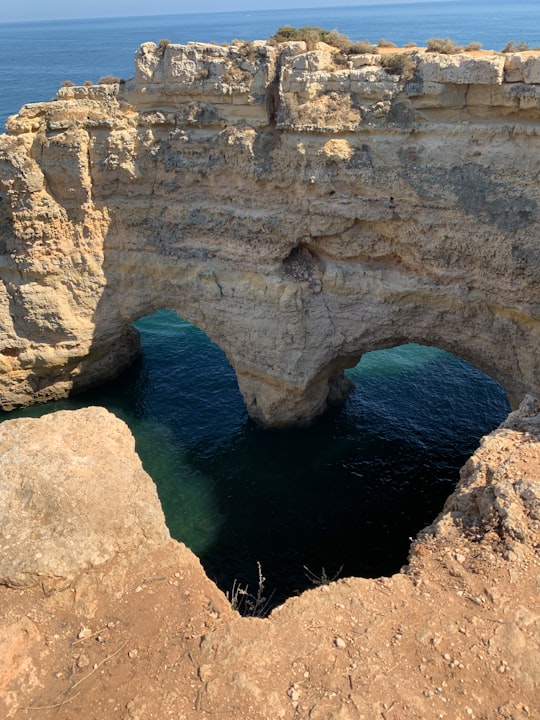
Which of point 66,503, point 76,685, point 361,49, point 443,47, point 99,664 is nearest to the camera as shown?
point 76,685

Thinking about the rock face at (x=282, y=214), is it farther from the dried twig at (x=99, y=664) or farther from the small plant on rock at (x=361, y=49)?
the dried twig at (x=99, y=664)

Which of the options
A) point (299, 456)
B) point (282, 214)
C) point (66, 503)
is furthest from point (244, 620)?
point (282, 214)

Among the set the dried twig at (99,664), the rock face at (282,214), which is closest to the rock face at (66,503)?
the dried twig at (99,664)

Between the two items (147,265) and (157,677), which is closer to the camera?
(157,677)

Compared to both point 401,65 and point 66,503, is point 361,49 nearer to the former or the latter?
point 401,65

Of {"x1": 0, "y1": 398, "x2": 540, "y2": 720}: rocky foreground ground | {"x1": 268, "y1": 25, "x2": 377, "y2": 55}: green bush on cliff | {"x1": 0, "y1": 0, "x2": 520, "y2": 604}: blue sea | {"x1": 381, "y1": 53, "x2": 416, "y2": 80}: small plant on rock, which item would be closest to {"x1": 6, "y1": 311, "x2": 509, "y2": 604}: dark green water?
{"x1": 0, "y1": 0, "x2": 520, "y2": 604}: blue sea

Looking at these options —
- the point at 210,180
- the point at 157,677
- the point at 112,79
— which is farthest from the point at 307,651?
the point at 112,79

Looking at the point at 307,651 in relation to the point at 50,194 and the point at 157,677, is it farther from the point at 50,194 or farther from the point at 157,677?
the point at 50,194

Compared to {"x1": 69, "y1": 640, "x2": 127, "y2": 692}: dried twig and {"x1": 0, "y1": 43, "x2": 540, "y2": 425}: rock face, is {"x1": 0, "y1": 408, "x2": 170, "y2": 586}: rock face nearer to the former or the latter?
{"x1": 69, "y1": 640, "x2": 127, "y2": 692}: dried twig
